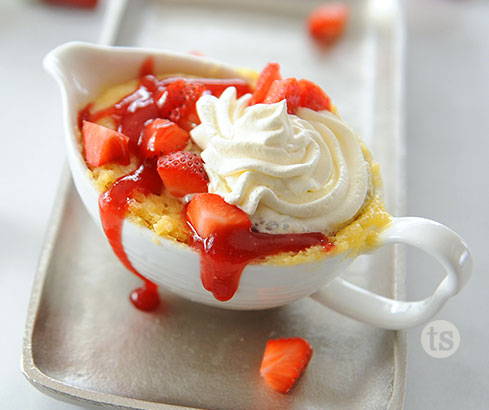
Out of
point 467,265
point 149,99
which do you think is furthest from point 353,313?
point 149,99

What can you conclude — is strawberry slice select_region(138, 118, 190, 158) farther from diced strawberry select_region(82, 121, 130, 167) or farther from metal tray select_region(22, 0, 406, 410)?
metal tray select_region(22, 0, 406, 410)

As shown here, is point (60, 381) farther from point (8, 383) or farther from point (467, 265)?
point (467, 265)

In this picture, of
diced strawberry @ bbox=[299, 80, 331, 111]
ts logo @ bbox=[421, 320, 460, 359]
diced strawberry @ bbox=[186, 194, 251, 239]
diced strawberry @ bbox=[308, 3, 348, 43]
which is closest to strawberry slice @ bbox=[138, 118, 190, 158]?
diced strawberry @ bbox=[186, 194, 251, 239]

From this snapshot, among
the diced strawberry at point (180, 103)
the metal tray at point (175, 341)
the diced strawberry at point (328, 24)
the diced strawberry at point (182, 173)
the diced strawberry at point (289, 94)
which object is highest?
the diced strawberry at point (289, 94)

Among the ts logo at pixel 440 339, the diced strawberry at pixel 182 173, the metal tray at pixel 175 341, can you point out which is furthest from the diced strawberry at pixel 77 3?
the ts logo at pixel 440 339

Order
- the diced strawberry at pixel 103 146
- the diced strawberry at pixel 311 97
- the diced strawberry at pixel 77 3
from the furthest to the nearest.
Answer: the diced strawberry at pixel 77 3 → the diced strawberry at pixel 311 97 → the diced strawberry at pixel 103 146

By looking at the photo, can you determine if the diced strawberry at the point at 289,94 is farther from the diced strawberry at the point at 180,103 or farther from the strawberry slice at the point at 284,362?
the strawberry slice at the point at 284,362

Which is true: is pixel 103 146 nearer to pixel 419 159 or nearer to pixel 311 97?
pixel 311 97
